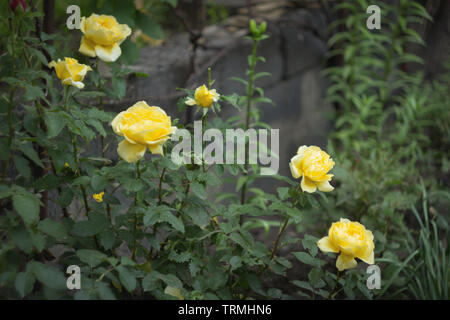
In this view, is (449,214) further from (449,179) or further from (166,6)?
(166,6)

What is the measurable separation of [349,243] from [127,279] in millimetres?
515

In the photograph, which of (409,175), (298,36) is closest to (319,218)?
(409,175)

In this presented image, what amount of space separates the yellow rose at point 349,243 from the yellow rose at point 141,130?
47cm

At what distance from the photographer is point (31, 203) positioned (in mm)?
901

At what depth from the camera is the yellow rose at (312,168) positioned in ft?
3.40

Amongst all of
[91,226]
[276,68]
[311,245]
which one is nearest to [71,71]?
[91,226]

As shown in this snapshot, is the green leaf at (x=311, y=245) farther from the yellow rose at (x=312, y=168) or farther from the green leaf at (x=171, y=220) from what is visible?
the green leaf at (x=171, y=220)

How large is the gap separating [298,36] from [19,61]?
1.94 metres

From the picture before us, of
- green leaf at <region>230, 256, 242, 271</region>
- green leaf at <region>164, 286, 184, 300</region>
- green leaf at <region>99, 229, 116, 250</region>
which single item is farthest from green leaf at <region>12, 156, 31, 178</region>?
green leaf at <region>230, 256, 242, 271</region>

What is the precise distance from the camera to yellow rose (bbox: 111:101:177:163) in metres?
0.88

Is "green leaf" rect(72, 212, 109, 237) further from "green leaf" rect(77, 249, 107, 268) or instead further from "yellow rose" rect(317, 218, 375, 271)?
"yellow rose" rect(317, 218, 375, 271)

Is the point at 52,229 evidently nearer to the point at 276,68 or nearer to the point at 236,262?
the point at 236,262

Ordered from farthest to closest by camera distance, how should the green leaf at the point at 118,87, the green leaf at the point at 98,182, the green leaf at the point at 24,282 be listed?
1. the green leaf at the point at 118,87
2. the green leaf at the point at 98,182
3. the green leaf at the point at 24,282

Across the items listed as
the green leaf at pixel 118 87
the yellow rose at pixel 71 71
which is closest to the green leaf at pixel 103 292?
the yellow rose at pixel 71 71
